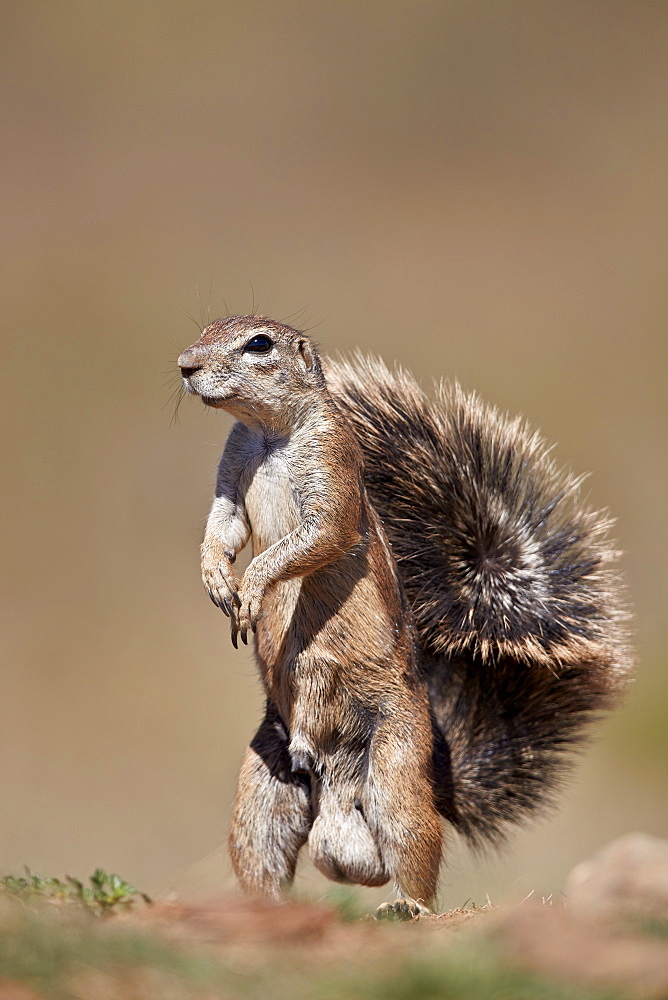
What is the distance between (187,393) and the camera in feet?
13.7

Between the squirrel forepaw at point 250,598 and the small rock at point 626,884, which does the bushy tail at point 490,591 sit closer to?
the small rock at point 626,884

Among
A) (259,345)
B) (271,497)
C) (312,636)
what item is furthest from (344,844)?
(259,345)

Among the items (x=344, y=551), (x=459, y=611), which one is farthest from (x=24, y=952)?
(x=459, y=611)

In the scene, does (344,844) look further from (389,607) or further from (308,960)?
(308,960)

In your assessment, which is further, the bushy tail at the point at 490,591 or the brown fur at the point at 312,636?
the bushy tail at the point at 490,591

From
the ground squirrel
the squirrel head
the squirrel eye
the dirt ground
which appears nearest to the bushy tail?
the ground squirrel

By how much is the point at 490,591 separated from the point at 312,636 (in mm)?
936

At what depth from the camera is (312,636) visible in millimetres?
4395

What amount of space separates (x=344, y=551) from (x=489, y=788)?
1413 mm

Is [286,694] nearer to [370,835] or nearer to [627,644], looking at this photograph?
[370,835]

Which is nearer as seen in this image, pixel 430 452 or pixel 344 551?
pixel 344 551

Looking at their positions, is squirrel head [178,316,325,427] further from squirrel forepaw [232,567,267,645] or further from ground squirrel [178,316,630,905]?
squirrel forepaw [232,567,267,645]

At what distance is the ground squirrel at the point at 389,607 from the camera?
4.26 metres

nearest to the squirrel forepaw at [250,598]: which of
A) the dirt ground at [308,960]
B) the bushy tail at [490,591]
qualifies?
the bushy tail at [490,591]
